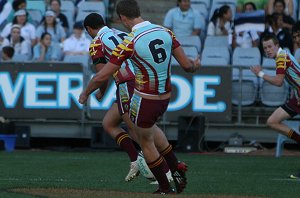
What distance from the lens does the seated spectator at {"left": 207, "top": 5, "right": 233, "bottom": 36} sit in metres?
21.7

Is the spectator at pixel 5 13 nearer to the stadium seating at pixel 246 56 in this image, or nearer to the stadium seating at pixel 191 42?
the stadium seating at pixel 191 42

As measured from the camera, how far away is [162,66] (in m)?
10.8

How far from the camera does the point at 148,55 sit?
10.8m

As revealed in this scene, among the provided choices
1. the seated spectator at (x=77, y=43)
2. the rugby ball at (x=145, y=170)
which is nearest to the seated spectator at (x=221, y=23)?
the seated spectator at (x=77, y=43)

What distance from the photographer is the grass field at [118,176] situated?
11.6 meters

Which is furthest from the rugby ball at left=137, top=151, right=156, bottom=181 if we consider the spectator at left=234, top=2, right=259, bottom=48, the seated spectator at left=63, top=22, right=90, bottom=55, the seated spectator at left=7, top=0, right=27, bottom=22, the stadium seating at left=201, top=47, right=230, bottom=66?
the seated spectator at left=7, top=0, right=27, bottom=22

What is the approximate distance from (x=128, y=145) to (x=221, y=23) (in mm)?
9334

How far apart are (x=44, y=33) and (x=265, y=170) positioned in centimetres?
787

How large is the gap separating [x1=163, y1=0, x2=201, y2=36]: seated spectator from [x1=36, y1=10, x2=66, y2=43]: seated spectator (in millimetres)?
2412

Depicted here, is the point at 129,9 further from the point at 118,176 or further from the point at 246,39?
the point at 246,39

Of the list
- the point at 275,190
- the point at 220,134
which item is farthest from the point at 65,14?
the point at 275,190

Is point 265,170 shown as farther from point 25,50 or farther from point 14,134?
point 25,50

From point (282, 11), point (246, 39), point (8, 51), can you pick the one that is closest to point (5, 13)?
point (8, 51)

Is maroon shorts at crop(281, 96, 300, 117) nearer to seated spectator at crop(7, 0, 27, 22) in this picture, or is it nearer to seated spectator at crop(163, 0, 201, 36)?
seated spectator at crop(163, 0, 201, 36)
